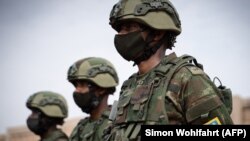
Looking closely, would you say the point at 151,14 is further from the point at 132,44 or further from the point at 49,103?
the point at 49,103

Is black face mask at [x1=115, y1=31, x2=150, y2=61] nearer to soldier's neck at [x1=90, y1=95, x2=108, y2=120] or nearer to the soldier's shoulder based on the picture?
the soldier's shoulder

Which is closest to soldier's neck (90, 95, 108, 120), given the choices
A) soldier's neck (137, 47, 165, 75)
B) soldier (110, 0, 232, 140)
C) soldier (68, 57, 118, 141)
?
soldier (68, 57, 118, 141)

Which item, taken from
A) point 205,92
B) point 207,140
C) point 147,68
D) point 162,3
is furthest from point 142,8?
point 207,140

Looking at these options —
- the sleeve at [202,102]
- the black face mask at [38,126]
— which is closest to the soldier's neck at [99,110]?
the black face mask at [38,126]

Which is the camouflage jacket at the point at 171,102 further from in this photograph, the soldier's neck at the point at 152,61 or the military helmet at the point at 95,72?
the military helmet at the point at 95,72

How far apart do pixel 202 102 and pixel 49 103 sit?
6634mm

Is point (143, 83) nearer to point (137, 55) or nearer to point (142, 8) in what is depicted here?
point (137, 55)

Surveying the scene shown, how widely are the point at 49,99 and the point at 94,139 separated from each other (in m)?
3.05

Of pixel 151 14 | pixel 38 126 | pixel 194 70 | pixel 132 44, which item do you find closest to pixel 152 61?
pixel 132 44

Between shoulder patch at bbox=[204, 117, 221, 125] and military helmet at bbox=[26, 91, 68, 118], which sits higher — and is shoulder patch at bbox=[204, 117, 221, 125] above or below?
below

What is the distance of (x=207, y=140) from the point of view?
411 centimetres

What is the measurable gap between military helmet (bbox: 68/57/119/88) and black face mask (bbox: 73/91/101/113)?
0.28 metres

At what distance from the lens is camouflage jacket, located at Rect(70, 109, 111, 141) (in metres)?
7.75

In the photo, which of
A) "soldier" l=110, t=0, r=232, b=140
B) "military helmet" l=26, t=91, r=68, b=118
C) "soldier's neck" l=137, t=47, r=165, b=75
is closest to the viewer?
"soldier" l=110, t=0, r=232, b=140
